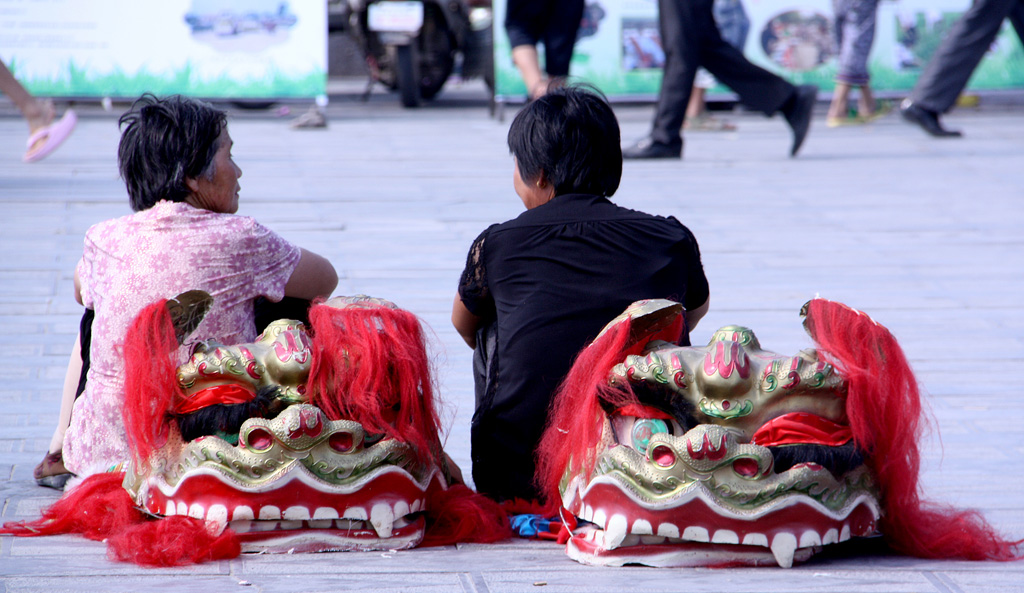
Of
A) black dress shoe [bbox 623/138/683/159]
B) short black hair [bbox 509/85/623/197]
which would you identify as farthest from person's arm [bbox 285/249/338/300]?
black dress shoe [bbox 623/138/683/159]

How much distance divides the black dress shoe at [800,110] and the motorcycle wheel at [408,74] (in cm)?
350

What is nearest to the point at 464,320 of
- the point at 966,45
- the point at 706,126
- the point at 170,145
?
the point at 170,145

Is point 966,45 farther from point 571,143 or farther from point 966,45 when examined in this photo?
point 571,143

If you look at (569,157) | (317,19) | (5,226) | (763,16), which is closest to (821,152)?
(763,16)

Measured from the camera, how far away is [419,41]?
33.1ft

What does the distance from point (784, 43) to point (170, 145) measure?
25.2 ft

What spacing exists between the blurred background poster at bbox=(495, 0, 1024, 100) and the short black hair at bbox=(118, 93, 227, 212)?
6.92 m

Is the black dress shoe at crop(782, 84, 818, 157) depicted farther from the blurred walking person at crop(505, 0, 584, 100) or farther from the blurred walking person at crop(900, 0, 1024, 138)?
the blurred walking person at crop(505, 0, 584, 100)

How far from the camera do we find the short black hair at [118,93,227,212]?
257 cm

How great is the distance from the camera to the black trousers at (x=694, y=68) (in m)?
6.99

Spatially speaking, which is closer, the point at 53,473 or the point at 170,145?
the point at 170,145

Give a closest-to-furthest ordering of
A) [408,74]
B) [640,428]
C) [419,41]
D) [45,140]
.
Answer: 1. [640,428]
2. [45,140]
3. [408,74]
4. [419,41]

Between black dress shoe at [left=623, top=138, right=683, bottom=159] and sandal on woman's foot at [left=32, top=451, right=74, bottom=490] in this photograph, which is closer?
sandal on woman's foot at [left=32, top=451, right=74, bottom=490]

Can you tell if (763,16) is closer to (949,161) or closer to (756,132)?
(756,132)
